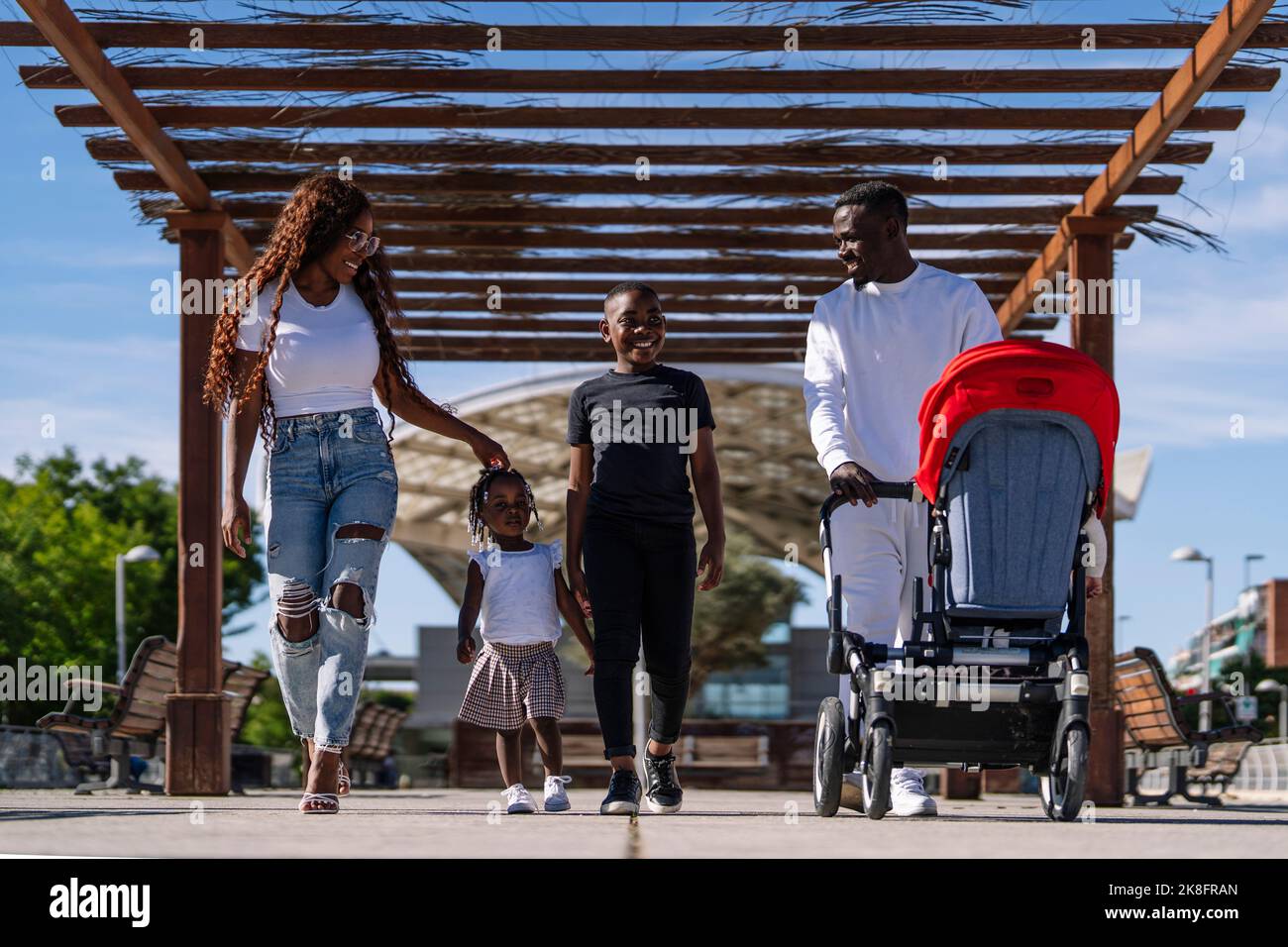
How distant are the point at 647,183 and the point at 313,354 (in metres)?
5.38

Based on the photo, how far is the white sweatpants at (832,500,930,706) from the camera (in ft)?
20.4

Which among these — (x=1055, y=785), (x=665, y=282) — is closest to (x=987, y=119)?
(x=665, y=282)

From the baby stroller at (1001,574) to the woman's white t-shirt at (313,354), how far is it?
1.78 metres

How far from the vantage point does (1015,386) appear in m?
5.21

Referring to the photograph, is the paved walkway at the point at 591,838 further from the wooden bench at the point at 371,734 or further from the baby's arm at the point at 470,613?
the wooden bench at the point at 371,734

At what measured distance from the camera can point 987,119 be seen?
32.2 feet

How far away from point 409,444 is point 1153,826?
122 feet

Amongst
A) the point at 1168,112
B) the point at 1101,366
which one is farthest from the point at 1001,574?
the point at 1101,366

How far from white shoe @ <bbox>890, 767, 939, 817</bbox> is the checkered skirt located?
5.56 feet

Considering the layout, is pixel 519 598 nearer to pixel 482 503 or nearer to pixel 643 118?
pixel 482 503

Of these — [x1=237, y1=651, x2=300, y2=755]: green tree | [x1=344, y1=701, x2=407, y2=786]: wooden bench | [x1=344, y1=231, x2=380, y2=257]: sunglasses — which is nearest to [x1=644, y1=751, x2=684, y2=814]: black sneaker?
[x1=344, y1=231, x2=380, y2=257]: sunglasses

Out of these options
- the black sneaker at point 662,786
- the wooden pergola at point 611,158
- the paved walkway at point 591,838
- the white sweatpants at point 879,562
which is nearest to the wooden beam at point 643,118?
the wooden pergola at point 611,158

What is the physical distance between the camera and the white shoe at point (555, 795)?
693 cm
